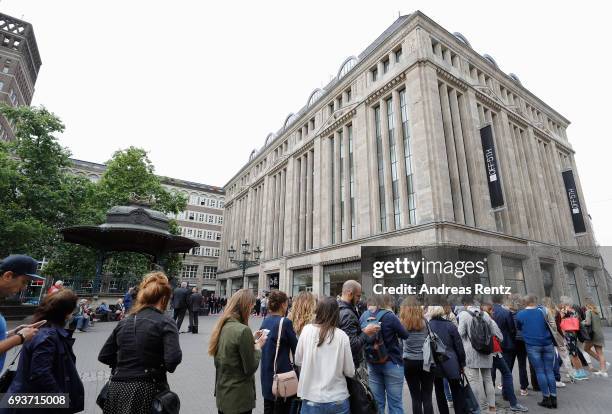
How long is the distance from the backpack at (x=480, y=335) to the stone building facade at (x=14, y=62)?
61.9m

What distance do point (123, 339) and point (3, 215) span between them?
2185cm

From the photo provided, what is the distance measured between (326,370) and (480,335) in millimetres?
3754

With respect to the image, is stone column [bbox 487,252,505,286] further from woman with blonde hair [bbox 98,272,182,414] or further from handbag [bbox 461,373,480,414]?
woman with blonde hair [bbox 98,272,182,414]

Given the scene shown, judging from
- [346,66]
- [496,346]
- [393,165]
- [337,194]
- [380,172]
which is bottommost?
[496,346]

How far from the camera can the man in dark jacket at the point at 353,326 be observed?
12.1 feet

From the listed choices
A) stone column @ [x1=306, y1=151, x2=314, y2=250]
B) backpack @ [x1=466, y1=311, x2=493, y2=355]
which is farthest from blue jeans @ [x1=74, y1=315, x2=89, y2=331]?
stone column @ [x1=306, y1=151, x2=314, y2=250]

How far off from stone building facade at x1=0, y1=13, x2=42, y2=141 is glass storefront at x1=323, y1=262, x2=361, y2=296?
5181cm

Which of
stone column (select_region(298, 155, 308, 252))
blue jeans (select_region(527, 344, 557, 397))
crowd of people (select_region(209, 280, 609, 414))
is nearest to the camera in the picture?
crowd of people (select_region(209, 280, 609, 414))

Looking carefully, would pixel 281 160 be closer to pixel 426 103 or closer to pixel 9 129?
pixel 426 103

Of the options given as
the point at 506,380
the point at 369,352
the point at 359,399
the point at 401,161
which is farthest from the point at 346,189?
the point at 359,399

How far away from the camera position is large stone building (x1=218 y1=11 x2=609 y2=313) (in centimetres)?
2072

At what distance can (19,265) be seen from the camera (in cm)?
285

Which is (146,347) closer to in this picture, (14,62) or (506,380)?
(506,380)

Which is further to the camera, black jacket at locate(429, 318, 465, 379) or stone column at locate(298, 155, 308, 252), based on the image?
stone column at locate(298, 155, 308, 252)
